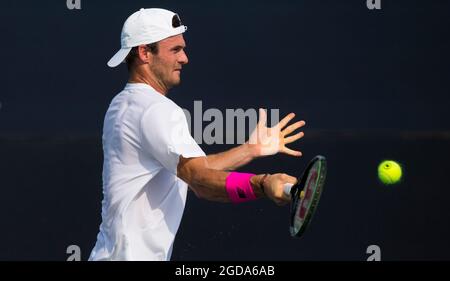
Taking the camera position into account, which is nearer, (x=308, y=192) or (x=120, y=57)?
(x=308, y=192)

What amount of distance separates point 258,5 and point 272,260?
64.7 inches

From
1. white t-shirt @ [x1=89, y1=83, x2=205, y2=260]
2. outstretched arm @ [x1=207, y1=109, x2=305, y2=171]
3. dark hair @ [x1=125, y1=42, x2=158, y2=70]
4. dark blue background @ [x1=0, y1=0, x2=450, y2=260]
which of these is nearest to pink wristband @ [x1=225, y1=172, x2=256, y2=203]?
white t-shirt @ [x1=89, y1=83, x2=205, y2=260]

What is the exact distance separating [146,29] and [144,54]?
104mm

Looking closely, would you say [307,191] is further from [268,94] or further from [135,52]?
[268,94]

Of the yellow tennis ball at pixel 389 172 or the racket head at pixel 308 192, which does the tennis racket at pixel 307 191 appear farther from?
the yellow tennis ball at pixel 389 172

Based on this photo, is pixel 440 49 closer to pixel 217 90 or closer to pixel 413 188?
pixel 413 188

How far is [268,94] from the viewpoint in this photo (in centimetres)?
747

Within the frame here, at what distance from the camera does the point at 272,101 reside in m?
7.46

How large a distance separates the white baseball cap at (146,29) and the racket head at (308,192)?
42.9 inches

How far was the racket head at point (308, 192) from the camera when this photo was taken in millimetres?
3996

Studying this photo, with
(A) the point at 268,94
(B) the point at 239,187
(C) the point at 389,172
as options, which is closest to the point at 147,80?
(B) the point at 239,187

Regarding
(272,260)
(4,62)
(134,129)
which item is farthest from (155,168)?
(4,62)

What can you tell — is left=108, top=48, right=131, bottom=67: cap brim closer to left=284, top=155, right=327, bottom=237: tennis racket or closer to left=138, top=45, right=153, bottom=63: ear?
left=138, top=45, right=153, bottom=63: ear

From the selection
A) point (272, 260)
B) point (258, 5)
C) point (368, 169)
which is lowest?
point (272, 260)
